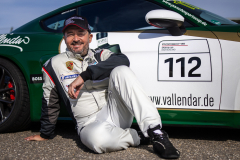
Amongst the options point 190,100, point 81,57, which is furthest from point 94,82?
point 190,100

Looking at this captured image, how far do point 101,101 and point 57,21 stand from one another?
3.59ft

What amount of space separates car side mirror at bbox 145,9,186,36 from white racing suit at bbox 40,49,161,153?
42cm

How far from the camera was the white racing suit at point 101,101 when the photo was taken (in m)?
1.90

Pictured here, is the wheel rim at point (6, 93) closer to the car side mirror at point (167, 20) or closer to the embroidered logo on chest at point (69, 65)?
the embroidered logo on chest at point (69, 65)

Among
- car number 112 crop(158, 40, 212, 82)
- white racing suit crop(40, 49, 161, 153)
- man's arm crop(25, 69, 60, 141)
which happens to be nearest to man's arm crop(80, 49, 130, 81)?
white racing suit crop(40, 49, 161, 153)

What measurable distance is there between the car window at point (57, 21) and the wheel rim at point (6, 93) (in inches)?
25.4

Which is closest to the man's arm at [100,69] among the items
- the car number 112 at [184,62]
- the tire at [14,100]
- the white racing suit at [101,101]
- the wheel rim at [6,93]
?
the white racing suit at [101,101]

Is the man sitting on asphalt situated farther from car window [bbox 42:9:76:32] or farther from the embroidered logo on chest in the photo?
car window [bbox 42:9:76:32]

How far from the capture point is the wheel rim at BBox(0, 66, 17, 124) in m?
2.65

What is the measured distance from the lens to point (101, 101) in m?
2.22

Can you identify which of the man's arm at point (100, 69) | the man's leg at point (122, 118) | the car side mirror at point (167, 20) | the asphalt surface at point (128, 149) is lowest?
the asphalt surface at point (128, 149)

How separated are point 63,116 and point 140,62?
95cm

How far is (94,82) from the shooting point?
2.21 meters

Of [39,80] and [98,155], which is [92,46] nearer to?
Answer: [39,80]
